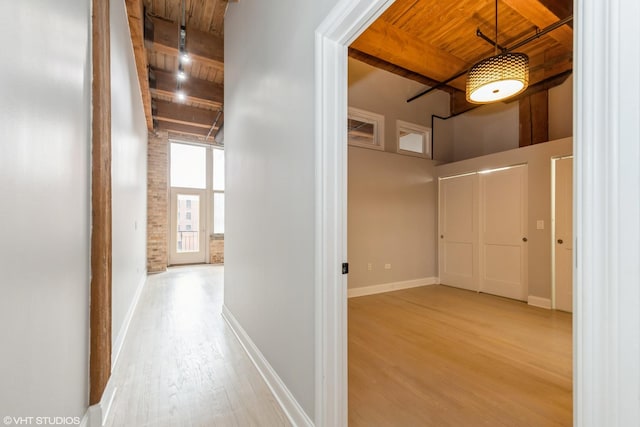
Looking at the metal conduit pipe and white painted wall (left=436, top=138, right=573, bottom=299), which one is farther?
white painted wall (left=436, top=138, right=573, bottom=299)

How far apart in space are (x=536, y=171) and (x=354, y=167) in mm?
2695

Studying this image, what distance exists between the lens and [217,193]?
7.90 metres

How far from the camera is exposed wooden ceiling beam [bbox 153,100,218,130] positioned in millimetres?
5828

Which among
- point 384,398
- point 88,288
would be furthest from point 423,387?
point 88,288

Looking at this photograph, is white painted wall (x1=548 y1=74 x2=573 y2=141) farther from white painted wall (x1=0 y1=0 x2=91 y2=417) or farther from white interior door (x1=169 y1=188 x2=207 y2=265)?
white interior door (x1=169 y1=188 x2=207 y2=265)

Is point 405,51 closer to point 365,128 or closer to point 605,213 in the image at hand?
point 365,128

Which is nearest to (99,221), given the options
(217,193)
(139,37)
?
(139,37)

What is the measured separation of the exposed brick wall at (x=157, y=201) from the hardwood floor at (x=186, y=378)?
3274mm

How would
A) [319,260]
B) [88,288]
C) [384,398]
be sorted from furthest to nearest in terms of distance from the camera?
[384,398], [88,288], [319,260]

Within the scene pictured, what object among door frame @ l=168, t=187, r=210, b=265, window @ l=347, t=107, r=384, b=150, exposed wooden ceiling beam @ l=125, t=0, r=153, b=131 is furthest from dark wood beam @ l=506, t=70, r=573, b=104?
door frame @ l=168, t=187, r=210, b=265

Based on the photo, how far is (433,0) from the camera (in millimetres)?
3188

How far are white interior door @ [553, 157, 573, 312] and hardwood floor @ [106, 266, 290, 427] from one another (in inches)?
161

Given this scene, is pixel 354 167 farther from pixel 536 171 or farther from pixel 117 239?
pixel 117 239

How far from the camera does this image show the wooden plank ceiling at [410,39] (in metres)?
3.23
